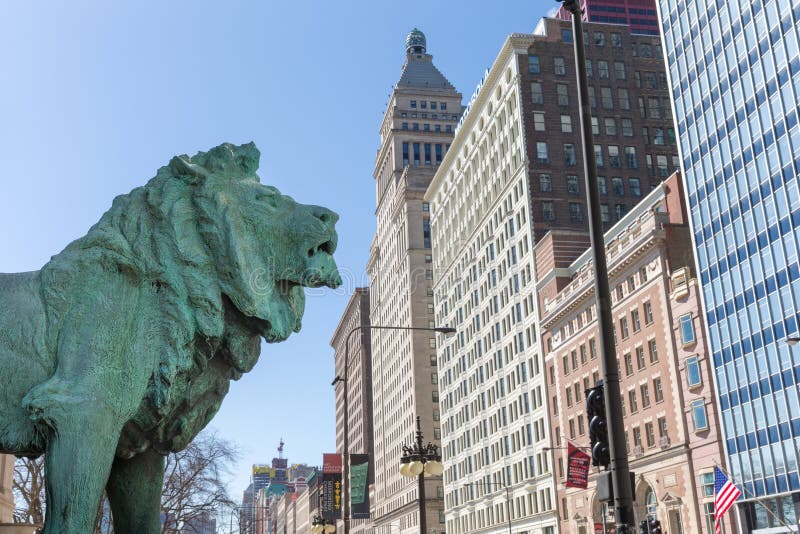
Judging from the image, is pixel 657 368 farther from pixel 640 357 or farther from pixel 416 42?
A: pixel 416 42

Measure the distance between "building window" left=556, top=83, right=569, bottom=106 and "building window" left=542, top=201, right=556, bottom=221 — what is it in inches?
466

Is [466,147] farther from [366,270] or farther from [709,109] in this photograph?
[366,270]

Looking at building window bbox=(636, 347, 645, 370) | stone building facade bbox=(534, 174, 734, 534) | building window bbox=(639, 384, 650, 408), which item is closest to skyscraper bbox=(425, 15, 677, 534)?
stone building facade bbox=(534, 174, 734, 534)

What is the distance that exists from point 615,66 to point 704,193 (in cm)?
3596

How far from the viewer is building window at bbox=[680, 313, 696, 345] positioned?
53.0 metres

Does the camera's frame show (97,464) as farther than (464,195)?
No

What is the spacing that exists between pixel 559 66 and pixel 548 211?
55.5 ft

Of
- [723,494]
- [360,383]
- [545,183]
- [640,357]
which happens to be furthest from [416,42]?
[723,494]

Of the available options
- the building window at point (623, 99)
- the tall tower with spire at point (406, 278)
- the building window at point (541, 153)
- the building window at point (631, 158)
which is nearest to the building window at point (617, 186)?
the building window at point (631, 158)

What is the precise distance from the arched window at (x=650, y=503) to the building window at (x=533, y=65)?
44.3 meters

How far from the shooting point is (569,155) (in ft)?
272

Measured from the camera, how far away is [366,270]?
158750 mm

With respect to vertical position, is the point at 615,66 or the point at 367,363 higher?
the point at 615,66

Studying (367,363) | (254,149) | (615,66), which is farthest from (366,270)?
(254,149)
